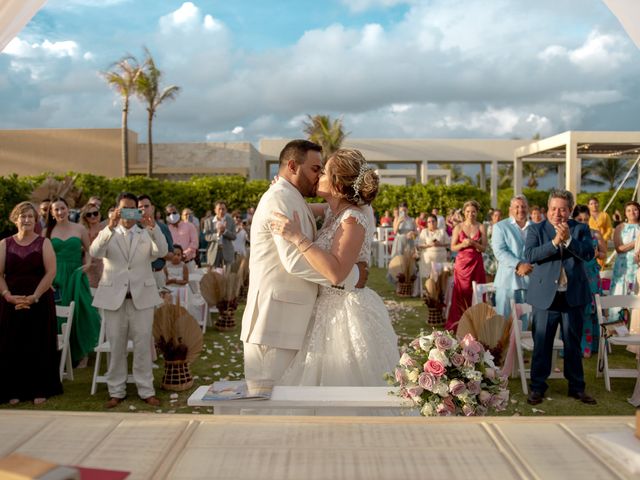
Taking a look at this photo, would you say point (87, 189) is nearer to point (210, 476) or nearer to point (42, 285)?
point (42, 285)

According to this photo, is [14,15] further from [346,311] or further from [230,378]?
[230,378]

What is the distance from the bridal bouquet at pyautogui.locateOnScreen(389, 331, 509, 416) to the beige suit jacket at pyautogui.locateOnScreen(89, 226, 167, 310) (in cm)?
329

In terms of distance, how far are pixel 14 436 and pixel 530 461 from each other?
1653mm

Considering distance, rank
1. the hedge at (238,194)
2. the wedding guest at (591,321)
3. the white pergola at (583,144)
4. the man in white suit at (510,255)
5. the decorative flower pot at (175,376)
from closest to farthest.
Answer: the decorative flower pot at (175,376) < the man in white suit at (510,255) < the wedding guest at (591,321) < the white pergola at (583,144) < the hedge at (238,194)

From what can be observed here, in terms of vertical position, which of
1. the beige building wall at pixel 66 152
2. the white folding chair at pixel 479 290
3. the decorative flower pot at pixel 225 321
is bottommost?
the decorative flower pot at pixel 225 321

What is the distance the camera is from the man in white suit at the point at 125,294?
17.6 feet

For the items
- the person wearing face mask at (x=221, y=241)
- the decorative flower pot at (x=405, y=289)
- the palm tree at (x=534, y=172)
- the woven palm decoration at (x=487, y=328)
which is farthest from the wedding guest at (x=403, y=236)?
the palm tree at (x=534, y=172)

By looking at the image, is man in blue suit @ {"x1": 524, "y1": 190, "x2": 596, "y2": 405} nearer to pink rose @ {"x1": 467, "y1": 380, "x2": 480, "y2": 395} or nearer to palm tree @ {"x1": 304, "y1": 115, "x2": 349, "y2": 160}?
pink rose @ {"x1": 467, "y1": 380, "x2": 480, "y2": 395}

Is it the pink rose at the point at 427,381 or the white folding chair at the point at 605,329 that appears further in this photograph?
the white folding chair at the point at 605,329

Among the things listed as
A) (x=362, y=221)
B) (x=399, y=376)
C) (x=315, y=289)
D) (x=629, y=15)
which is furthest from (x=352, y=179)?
(x=629, y=15)

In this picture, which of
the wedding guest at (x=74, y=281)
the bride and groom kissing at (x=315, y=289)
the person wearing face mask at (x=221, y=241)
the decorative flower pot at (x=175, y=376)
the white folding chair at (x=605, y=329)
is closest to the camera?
the bride and groom kissing at (x=315, y=289)

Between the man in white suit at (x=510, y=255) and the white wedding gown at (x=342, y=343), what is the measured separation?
13.5ft

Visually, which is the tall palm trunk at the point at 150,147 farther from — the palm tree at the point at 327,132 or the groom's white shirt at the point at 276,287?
the groom's white shirt at the point at 276,287

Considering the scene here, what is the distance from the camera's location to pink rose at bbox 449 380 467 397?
2.62 meters
